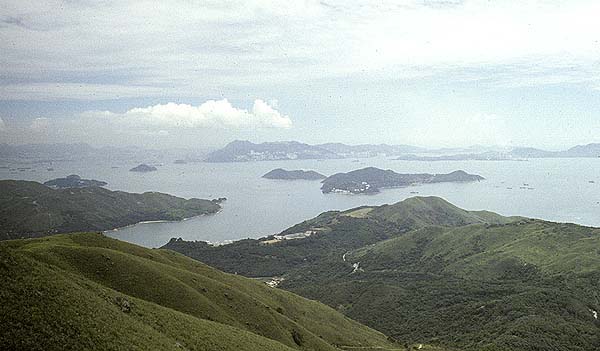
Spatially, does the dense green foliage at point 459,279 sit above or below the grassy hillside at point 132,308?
below

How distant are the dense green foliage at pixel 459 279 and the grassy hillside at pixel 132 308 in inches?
971

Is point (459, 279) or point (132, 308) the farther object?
point (459, 279)

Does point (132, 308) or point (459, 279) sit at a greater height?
point (132, 308)

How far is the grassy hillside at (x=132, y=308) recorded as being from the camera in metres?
21.8

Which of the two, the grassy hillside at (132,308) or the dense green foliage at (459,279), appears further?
the dense green foliage at (459,279)

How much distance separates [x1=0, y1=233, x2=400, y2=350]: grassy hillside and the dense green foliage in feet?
80.9

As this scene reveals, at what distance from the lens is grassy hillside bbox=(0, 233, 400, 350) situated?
859 inches

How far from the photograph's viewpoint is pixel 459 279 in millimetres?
121375

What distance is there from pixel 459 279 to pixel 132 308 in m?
107

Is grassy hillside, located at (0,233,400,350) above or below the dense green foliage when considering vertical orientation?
above

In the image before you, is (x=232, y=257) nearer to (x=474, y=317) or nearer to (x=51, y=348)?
(x=474, y=317)

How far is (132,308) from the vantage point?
32.2 meters

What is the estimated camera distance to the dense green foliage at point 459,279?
77.9 meters

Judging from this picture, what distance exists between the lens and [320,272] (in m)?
154
